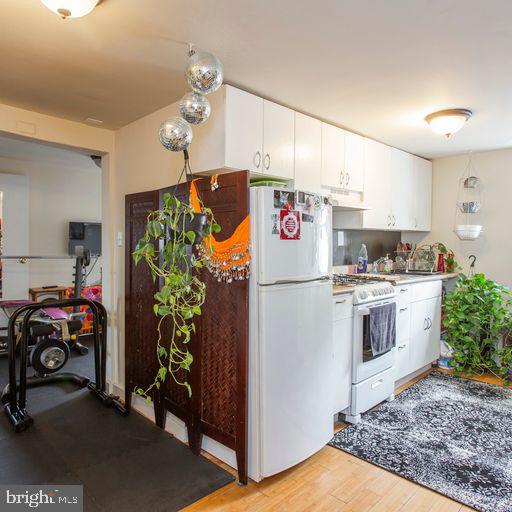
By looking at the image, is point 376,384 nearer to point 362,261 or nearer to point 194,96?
point 362,261

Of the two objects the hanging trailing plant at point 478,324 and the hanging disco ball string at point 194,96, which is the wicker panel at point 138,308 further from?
the hanging trailing plant at point 478,324

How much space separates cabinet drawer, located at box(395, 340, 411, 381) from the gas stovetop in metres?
0.56

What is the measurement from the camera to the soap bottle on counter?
4.09 metres

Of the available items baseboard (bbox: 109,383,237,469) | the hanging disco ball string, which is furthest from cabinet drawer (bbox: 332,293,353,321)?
the hanging disco ball string

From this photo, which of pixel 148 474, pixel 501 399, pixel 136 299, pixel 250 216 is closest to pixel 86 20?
pixel 250 216

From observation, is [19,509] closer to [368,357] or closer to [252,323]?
[252,323]

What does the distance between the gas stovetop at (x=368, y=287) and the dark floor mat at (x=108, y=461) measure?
151 centimetres

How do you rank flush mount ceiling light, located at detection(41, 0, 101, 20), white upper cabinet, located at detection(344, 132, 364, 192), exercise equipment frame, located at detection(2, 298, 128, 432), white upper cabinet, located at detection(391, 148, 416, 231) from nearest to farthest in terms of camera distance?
flush mount ceiling light, located at detection(41, 0, 101, 20)
exercise equipment frame, located at detection(2, 298, 128, 432)
white upper cabinet, located at detection(344, 132, 364, 192)
white upper cabinet, located at detection(391, 148, 416, 231)

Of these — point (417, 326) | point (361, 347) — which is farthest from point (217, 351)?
point (417, 326)

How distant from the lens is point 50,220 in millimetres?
5324

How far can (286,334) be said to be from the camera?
84.5 inches

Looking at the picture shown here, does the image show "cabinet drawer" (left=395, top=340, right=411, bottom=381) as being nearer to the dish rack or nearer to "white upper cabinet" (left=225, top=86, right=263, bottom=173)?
the dish rack

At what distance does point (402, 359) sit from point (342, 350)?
3.42 feet

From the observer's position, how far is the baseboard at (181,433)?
225 cm
